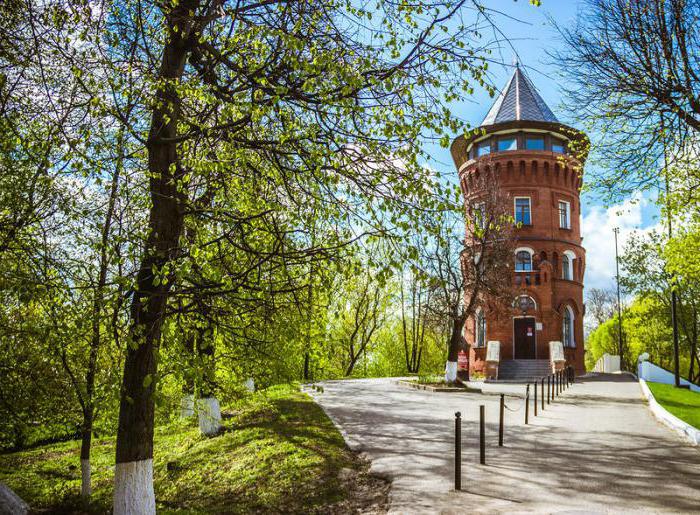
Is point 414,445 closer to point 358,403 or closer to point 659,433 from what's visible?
point 659,433

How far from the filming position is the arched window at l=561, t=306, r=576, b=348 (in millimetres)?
33656

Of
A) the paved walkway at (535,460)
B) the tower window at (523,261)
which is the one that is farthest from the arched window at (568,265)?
the paved walkway at (535,460)

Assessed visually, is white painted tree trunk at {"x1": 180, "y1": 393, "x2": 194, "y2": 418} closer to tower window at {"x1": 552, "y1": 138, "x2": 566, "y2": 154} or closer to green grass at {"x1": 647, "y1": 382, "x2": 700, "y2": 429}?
green grass at {"x1": 647, "y1": 382, "x2": 700, "y2": 429}

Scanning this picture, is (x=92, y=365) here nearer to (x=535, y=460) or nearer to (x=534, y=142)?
(x=535, y=460)

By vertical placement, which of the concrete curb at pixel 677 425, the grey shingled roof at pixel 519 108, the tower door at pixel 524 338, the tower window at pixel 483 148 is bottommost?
the concrete curb at pixel 677 425

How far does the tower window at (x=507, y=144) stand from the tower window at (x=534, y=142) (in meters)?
0.73

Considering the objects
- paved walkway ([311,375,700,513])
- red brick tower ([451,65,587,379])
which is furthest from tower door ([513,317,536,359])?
paved walkway ([311,375,700,513])

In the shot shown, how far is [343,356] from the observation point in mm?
48781

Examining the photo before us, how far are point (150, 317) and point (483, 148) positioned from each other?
32079 mm

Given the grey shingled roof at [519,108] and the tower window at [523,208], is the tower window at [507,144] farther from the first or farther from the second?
the tower window at [523,208]

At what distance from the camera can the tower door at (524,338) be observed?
33.4 meters

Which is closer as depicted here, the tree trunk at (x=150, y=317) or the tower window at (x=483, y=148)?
the tree trunk at (x=150, y=317)

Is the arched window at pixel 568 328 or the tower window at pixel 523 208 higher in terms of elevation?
the tower window at pixel 523 208

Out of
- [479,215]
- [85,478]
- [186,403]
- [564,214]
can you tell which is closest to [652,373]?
[564,214]
